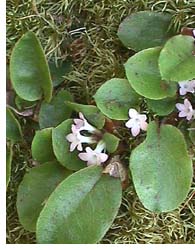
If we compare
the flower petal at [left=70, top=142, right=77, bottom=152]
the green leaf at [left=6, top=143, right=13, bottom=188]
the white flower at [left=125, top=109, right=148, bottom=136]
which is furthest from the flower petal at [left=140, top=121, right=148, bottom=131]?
the green leaf at [left=6, top=143, right=13, bottom=188]

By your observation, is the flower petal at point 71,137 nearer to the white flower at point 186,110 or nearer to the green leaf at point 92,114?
the green leaf at point 92,114

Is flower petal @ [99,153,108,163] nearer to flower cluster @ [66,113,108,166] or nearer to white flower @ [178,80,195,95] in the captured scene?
flower cluster @ [66,113,108,166]

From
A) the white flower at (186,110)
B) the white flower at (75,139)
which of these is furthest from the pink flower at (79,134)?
the white flower at (186,110)

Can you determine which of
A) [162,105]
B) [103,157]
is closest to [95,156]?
[103,157]

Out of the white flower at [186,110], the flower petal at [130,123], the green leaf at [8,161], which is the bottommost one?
the green leaf at [8,161]

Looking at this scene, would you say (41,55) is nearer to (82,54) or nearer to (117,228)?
(82,54)

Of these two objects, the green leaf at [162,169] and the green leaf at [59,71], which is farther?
the green leaf at [59,71]

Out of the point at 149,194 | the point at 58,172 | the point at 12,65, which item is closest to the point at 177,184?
the point at 149,194
